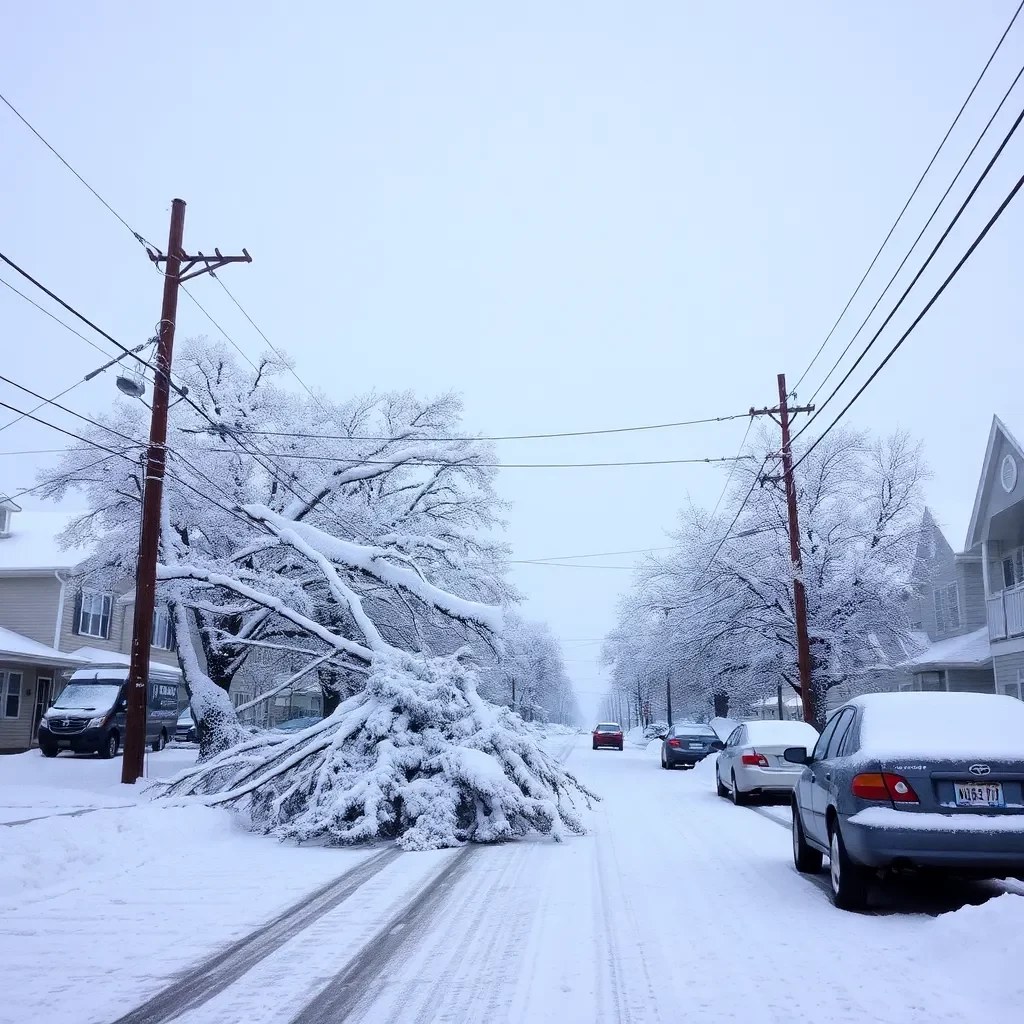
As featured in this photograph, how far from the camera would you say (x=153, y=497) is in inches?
656

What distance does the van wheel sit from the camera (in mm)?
28328

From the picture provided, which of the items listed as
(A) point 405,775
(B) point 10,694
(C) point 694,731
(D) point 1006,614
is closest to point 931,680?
(C) point 694,731

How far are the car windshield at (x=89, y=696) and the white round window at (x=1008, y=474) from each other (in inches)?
982

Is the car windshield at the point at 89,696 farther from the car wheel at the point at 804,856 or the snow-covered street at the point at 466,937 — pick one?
the car wheel at the point at 804,856

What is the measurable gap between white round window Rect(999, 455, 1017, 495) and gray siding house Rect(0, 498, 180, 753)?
24.8 metres

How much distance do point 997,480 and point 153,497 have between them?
22.0 meters

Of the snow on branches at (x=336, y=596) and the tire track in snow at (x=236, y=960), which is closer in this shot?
the tire track in snow at (x=236, y=960)

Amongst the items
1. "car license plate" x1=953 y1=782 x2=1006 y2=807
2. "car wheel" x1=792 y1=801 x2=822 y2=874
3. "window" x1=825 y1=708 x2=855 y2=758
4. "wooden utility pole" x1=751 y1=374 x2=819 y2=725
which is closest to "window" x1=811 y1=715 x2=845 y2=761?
"window" x1=825 y1=708 x2=855 y2=758

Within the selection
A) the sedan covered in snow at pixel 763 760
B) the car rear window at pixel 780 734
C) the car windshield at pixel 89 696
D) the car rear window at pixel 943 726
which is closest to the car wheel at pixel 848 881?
the car rear window at pixel 943 726

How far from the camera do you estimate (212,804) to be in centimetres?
1273

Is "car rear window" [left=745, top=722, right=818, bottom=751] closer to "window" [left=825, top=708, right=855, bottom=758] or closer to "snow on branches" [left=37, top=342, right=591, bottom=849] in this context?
"snow on branches" [left=37, top=342, right=591, bottom=849]

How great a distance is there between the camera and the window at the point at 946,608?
1444 inches

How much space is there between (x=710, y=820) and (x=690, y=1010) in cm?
991

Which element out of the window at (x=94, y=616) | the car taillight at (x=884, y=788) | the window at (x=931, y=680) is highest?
the window at (x=94, y=616)
